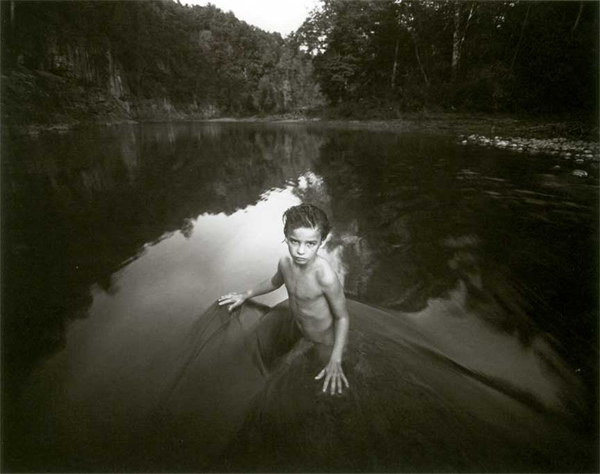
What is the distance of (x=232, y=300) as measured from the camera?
2.63 m

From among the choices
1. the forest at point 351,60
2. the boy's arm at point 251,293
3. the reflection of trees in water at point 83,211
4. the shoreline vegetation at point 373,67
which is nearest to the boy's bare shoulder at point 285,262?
the boy's arm at point 251,293

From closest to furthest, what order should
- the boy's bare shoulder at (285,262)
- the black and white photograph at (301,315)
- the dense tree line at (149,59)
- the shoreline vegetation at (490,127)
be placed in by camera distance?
1. the black and white photograph at (301,315)
2. the boy's bare shoulder at (285,262)
3. the shoreline vegetation at (490,127)
4. the dense tree line at (149,59)

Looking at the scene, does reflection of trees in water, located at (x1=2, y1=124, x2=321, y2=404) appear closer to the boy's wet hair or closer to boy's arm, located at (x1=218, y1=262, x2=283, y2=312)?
boy's arm, located at (x1=218, y1=262, x2=283, y2=312)

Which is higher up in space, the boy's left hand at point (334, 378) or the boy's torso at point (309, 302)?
the boy's torso at point (309, 302)

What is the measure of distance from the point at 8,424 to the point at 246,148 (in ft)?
35.9

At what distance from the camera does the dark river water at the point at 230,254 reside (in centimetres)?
218

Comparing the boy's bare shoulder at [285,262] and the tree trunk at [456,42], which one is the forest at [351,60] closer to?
the tree trunk at [456,42]

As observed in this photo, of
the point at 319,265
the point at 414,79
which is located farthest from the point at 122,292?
the point at 414,79

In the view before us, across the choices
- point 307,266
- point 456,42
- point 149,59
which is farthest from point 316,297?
point 149,59

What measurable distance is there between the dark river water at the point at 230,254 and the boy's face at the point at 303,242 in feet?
3.42

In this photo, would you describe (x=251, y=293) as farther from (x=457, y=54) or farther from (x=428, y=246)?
(x=457, y=54)

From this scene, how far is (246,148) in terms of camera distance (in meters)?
11.9

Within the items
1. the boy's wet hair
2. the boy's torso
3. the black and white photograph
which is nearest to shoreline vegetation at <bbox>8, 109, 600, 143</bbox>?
the black and white photograph

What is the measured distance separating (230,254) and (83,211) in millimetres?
2400
